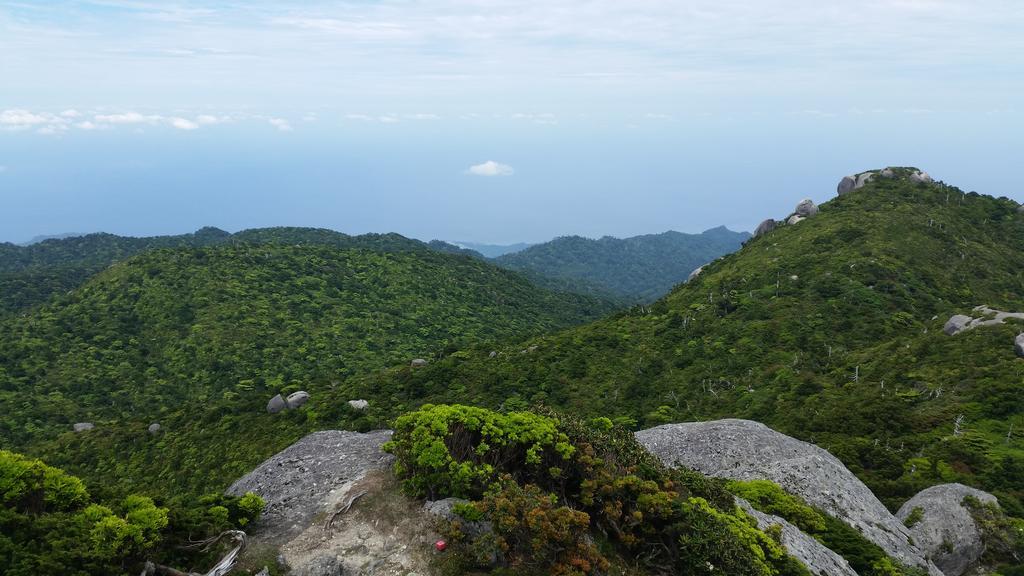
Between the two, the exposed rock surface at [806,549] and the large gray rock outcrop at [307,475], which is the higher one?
the large gray rock outcrop at [307,475]

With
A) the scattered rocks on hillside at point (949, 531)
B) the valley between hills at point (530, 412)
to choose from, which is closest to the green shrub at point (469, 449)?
the valley between hills at point (530, 412)

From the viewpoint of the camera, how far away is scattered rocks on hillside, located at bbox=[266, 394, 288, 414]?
43.2 metres

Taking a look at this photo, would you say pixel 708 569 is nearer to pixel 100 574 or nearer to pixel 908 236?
pixel 100 574

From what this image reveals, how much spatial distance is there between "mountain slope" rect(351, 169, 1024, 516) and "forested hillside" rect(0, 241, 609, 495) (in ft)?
36.3

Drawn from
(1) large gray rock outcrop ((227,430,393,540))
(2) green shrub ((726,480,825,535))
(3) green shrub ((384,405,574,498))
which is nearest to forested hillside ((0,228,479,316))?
(1) large gray rock outcrop ((227,430,393,540))

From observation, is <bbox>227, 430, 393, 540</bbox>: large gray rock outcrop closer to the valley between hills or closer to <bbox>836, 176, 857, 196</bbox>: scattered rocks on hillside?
the valley between hills

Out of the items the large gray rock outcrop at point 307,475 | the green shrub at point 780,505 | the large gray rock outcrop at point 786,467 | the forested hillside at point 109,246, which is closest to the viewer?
the large gray rock outcrop at point 307,475

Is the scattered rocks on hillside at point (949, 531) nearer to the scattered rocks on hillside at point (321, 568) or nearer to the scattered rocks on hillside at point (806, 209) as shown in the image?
the scattered rocks on hillside at point (321, 568)

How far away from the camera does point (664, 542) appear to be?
48.3 feet

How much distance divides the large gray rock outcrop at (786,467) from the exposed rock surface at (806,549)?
317 centimetres

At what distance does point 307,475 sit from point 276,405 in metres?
28.1

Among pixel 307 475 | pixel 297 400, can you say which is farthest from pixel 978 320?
pixel 297 400

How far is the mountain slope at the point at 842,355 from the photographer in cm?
2880

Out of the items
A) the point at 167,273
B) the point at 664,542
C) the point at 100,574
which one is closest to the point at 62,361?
the point at 167,273
